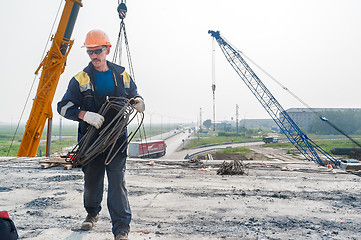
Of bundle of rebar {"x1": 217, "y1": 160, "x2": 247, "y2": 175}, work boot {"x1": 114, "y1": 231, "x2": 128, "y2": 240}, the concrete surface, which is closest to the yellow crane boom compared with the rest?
the concrete surface

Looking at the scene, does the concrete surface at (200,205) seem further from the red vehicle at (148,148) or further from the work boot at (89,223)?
the red vehicle at (148,148)

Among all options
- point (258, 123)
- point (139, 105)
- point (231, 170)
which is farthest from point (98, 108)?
point (258, 123)

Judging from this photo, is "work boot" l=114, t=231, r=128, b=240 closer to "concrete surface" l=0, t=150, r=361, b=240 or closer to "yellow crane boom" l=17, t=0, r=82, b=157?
"concrete surface" l=0, t=150, r=361, b=240

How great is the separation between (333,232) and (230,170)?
333 centimetres

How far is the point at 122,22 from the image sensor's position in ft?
22.4

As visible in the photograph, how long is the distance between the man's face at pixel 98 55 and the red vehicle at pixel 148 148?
26.3 metres

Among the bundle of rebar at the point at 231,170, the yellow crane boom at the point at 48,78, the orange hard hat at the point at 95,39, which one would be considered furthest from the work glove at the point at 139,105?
the yellow crane boom at the point at 48,78

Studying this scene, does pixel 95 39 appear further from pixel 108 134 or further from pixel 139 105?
pixel 108 134

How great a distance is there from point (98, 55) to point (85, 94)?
43cm

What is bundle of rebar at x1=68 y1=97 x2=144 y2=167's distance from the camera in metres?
2.49

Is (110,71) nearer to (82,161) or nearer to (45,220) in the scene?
(82,161)

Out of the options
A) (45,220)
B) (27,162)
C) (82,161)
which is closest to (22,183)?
(45,220)

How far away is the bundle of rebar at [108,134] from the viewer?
2.49 metres

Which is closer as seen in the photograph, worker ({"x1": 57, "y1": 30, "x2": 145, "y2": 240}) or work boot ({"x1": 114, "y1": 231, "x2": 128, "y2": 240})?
work boot ({"x1": 114, "y1": 231, "x2": 128, "y2": 240})
